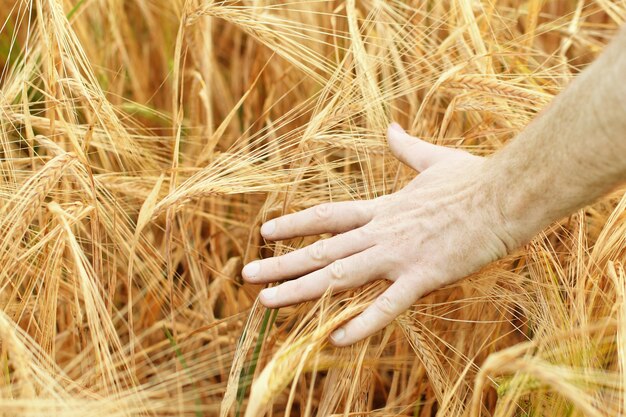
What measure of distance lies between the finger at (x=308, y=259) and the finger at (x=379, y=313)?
85 mm

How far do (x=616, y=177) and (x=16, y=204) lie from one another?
761 mm

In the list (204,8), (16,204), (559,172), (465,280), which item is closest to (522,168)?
(559,172)

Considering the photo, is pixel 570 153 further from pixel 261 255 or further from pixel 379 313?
pixel 261 255

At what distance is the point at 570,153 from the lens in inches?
31.8

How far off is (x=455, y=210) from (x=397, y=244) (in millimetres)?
95

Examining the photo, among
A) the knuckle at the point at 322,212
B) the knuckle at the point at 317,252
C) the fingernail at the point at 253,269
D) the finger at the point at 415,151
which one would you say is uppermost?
the finger at the point at 415,151

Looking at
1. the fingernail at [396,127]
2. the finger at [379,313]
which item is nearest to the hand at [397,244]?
the finger at [379,313]

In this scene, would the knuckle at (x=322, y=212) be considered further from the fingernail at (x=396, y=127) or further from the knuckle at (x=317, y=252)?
the fingernail at (x=396, y=127)

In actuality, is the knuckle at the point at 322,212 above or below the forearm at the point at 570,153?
below

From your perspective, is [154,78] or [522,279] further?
[154,78]

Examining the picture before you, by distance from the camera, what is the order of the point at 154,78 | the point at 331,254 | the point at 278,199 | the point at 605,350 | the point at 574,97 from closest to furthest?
1. the point at 574,97
2. the point at 605,350
3. the point at 331,254
4. the point at 278,199
5. the point at 154,78

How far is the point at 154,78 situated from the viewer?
177 cm

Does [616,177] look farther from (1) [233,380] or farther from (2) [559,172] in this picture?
(1) [233,380]

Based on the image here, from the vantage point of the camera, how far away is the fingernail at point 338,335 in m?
0.98
